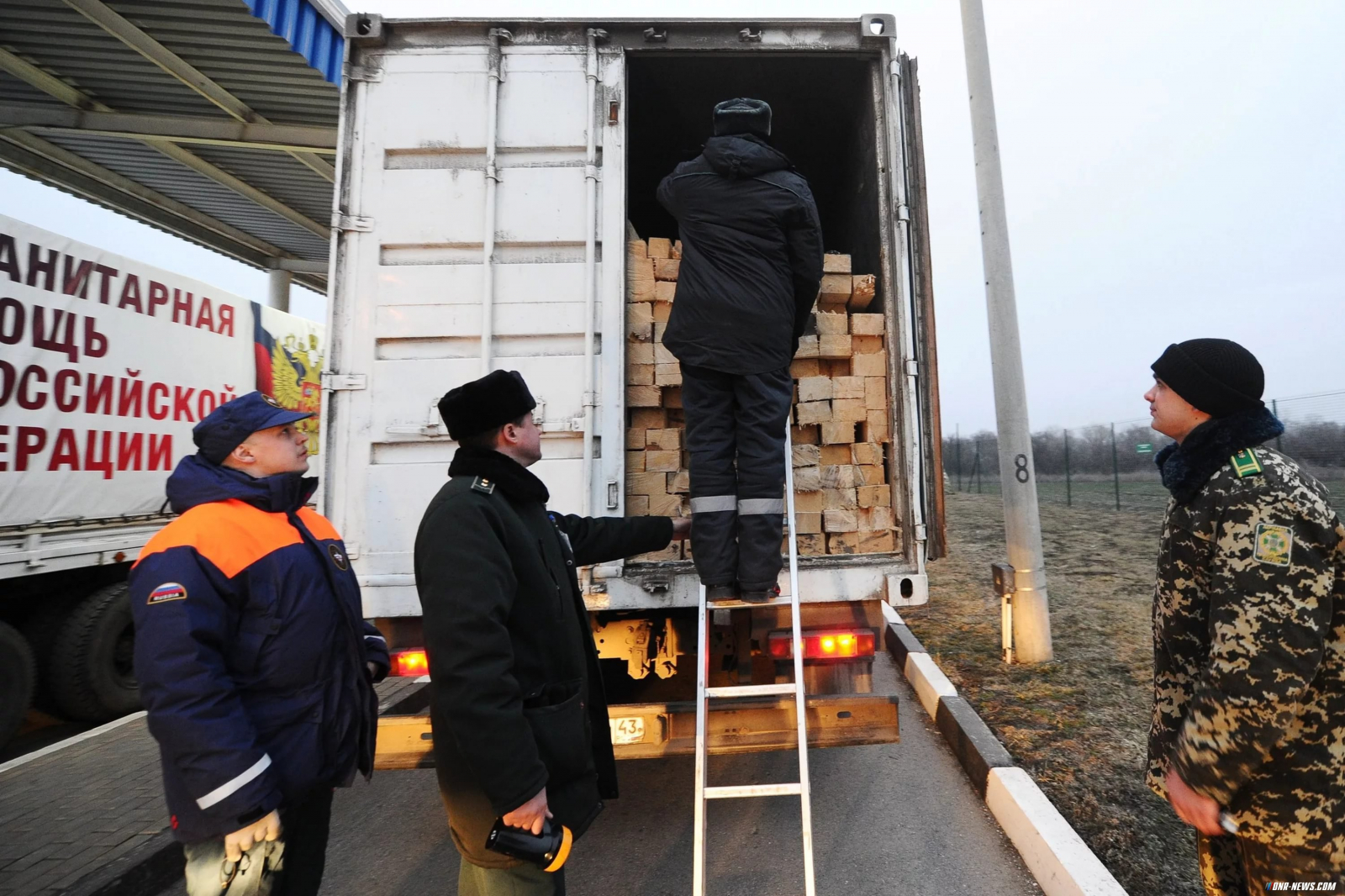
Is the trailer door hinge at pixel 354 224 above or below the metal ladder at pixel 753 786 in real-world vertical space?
above

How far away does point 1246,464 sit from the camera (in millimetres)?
1543

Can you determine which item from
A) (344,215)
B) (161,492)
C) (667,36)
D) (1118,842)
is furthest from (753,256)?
(161,492)

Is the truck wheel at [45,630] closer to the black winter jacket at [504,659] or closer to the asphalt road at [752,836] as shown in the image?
the asphalt road at [752,836]

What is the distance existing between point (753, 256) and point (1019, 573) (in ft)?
11.9

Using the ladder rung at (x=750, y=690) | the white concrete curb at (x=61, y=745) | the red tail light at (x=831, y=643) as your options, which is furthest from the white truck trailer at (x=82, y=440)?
the red tail light at (x=831, y=643)

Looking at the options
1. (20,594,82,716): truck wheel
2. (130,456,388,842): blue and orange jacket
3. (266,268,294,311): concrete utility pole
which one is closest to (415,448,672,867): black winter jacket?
(130,456,388,842): blue and orange jacket

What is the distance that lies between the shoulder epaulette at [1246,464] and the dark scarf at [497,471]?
1.67 meters

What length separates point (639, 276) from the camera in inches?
125

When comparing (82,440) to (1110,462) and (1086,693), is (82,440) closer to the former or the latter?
(1086,693)

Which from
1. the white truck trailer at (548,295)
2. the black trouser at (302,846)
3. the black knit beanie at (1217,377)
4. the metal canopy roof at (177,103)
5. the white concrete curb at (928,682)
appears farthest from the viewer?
the metal canopy roof at (177,103)

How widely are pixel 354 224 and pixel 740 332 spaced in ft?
6.09

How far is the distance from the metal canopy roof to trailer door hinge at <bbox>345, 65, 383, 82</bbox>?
133 inches

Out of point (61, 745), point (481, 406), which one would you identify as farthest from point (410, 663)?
point (61, 745)

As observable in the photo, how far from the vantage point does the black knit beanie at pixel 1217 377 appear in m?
1.62
